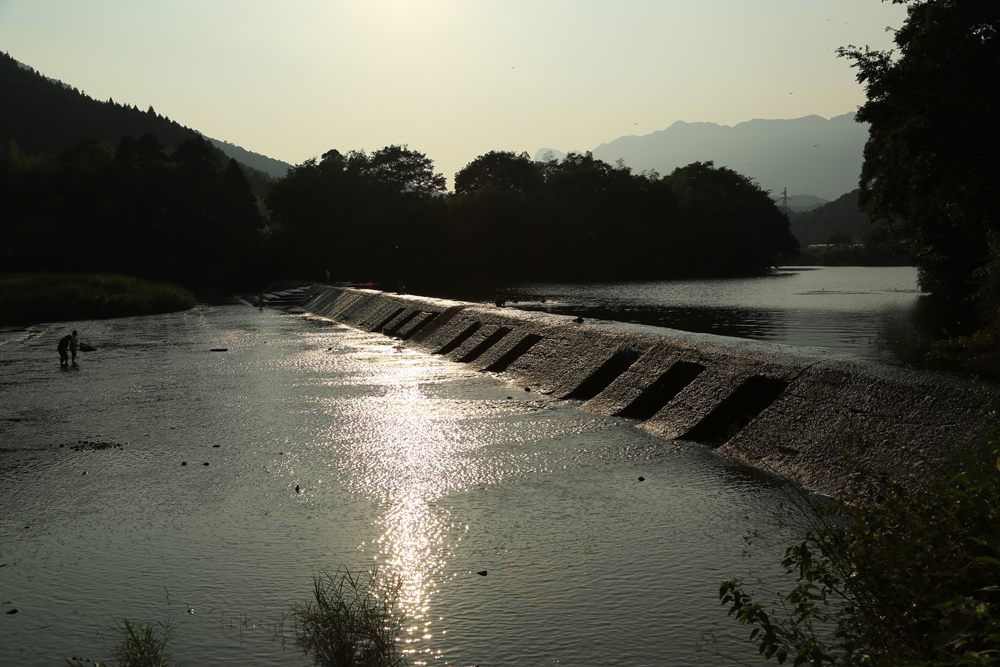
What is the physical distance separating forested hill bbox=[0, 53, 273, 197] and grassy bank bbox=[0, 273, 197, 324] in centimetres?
9932

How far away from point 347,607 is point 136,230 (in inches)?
3467

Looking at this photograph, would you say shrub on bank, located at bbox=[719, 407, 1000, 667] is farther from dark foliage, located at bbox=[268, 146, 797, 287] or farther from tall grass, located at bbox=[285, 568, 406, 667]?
dark foliage, located at bbox=[268, 146, 797, 287]

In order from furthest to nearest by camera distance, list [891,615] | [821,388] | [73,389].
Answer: [73,389]
[821,388]
[891,615]

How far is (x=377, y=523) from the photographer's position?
23.7 feet

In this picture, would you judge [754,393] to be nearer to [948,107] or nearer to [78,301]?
[948,107]

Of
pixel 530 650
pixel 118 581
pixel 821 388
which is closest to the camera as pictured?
pixel 530 650

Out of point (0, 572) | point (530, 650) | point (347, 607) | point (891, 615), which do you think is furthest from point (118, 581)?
point (891, 615)

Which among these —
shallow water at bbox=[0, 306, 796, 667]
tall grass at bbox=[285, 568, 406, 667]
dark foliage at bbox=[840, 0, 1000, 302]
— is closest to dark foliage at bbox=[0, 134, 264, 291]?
dark foliage at bbox=[840, 0, 1000, 302]

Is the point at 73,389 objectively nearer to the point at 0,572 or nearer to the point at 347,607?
the point at 0,572

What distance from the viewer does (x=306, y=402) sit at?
1379 cm

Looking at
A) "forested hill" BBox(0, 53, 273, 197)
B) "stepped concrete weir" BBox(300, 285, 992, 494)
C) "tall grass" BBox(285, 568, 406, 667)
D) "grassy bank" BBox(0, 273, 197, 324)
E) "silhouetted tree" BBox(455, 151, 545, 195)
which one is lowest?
"tall grass" BBox(285, 568, 406, 667)

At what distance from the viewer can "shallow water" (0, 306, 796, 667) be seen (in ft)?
16.6

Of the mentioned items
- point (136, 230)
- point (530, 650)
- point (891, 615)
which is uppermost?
point (136, 230)

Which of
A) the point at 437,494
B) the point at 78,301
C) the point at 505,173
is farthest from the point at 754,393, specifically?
the point at 505,173
